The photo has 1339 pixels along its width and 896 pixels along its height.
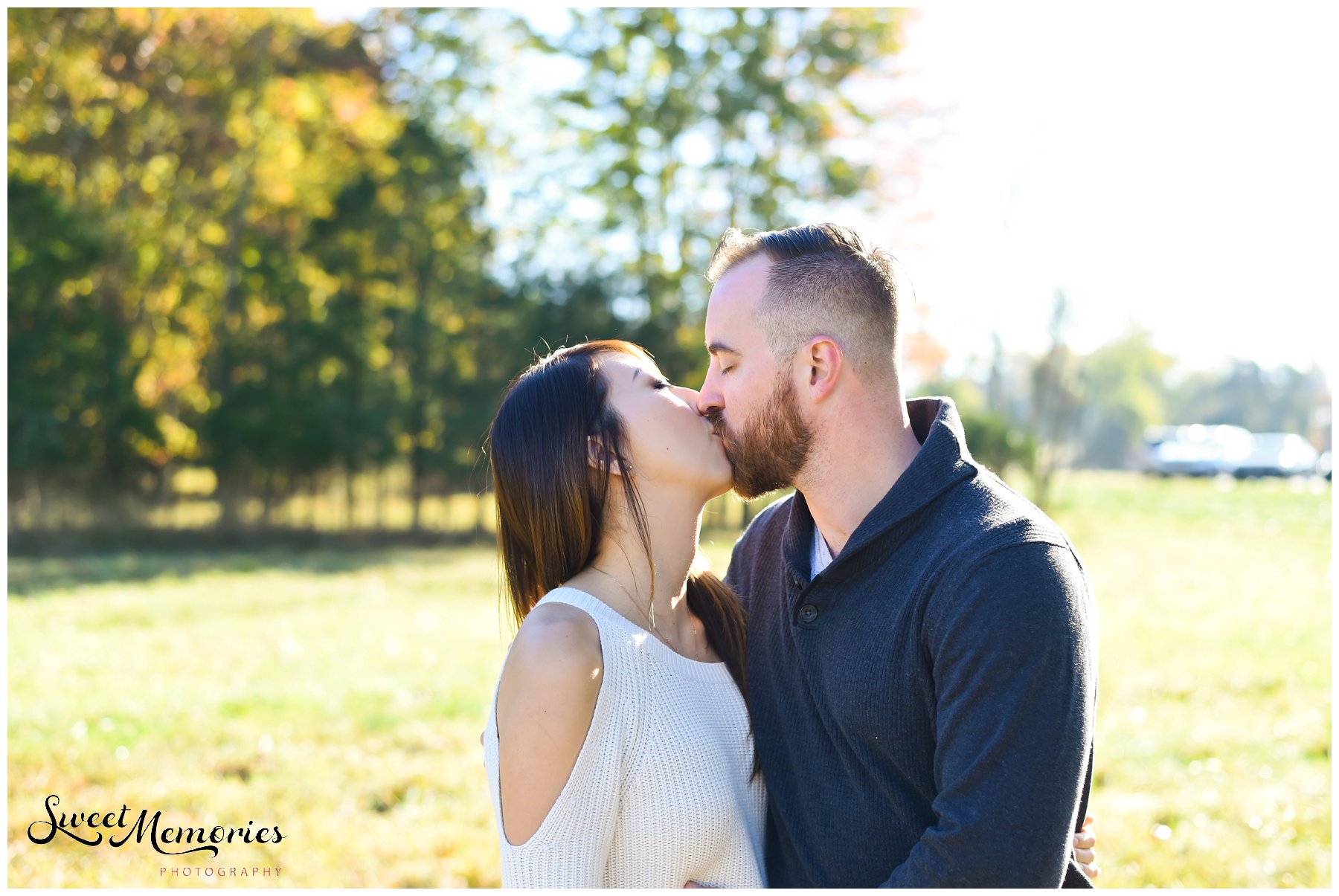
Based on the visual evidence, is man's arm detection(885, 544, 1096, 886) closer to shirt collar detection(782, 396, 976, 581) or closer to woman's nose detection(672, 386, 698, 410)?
shirt collar detection(782, 396, 976, 581)

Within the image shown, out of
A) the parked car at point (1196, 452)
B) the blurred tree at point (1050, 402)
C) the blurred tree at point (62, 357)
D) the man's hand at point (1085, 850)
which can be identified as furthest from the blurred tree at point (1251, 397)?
the man's hand at point (1085, 850)

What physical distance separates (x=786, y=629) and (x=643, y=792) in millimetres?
465

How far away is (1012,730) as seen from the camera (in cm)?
172

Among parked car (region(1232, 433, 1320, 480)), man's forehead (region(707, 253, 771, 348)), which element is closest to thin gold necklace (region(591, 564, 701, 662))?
man's forehead (region(707, 253, 771, 348))

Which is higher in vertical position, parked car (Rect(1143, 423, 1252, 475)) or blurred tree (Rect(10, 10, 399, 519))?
blurred tree (Rect(10, 10, 399, 519))

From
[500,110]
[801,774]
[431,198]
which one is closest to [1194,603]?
[801,774]

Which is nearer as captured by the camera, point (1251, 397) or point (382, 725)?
point (382, 725)

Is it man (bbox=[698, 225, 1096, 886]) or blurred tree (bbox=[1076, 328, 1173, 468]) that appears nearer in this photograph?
man (bbox=[698, 225, 1096, 886])

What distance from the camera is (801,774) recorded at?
7.10ft

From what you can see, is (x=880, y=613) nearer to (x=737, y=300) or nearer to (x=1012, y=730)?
(x=1012, y=730)

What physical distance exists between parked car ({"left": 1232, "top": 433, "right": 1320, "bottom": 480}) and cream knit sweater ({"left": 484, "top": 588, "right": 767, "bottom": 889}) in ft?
115

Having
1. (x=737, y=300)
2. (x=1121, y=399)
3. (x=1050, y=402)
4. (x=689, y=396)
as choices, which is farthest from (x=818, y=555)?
(x=1121, y=399)

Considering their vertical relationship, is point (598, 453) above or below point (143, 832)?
above

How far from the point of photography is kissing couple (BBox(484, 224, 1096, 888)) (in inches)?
69.6
